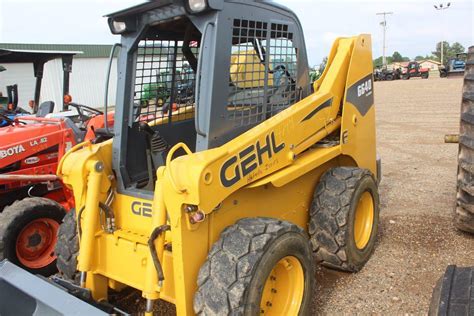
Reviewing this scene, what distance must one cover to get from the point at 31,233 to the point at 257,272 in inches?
104

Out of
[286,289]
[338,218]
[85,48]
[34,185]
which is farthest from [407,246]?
[85,48]

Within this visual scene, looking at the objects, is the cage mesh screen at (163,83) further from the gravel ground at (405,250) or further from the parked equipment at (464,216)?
the parked equipment at (464,216)

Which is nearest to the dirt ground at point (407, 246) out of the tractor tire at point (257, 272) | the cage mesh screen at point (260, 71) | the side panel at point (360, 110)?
the tractor tire at point (257, 272)

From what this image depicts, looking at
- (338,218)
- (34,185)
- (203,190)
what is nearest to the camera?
(203,190)

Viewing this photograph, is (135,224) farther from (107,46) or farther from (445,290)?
(107,46)

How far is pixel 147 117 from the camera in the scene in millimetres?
3346

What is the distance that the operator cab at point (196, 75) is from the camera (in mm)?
2717

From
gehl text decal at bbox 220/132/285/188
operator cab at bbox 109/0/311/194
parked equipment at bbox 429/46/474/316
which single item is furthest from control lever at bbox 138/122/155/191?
parked equipment at bbox 429/46/474/316

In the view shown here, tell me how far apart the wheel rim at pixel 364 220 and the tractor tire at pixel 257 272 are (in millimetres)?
1254

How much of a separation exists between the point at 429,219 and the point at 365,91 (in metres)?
1.66

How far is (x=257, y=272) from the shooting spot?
2.45 m

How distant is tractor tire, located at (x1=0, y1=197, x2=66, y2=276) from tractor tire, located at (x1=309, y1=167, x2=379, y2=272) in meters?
2.41

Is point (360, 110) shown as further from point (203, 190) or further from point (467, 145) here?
point (203, 190)

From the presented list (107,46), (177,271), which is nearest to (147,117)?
(177,271)
